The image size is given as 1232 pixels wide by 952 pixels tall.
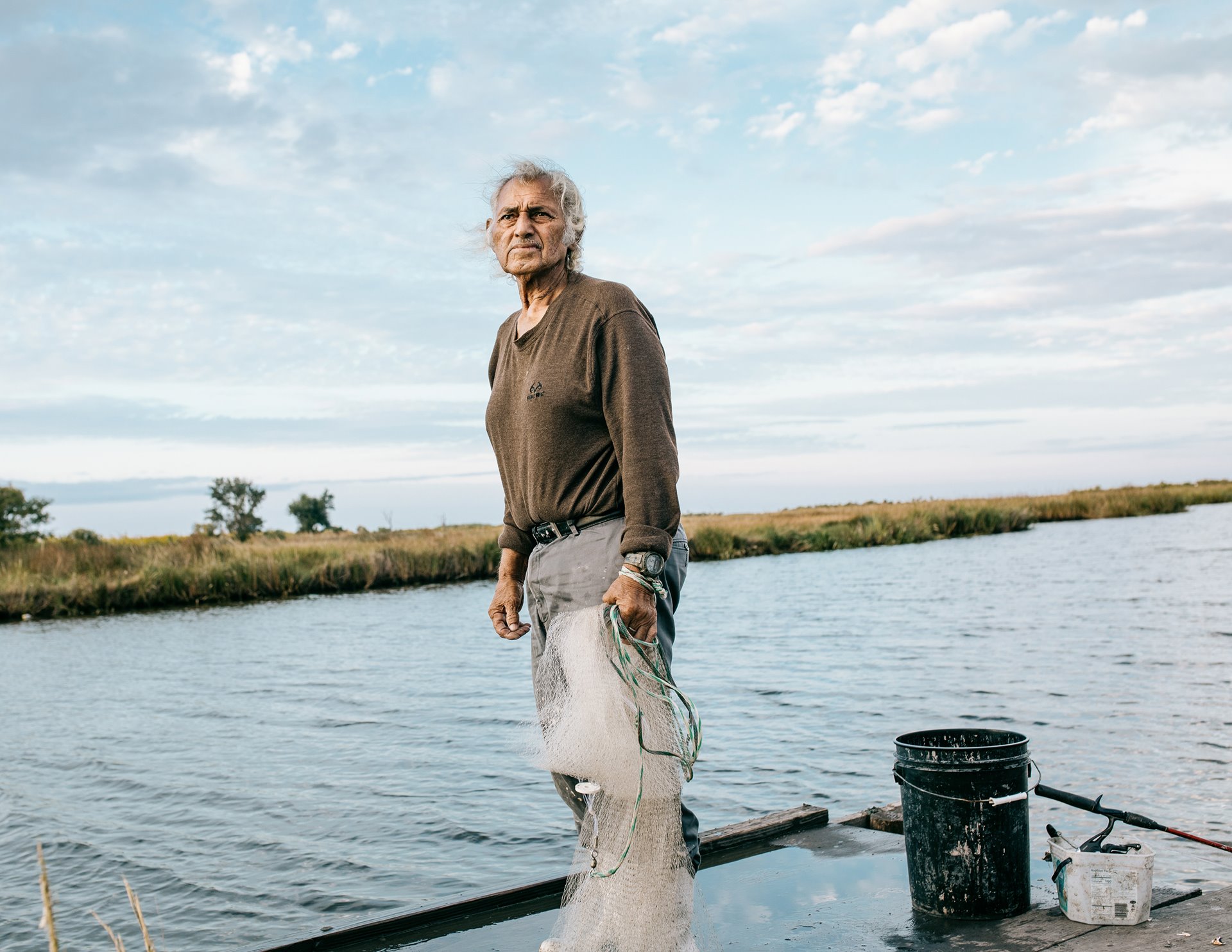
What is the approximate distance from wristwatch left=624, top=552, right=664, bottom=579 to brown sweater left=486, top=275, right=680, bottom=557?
21mm

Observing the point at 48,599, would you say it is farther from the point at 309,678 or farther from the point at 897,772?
the point at 897,772

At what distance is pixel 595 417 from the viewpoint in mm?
2988

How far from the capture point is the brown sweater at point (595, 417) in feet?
9.24

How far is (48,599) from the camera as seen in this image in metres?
18.8

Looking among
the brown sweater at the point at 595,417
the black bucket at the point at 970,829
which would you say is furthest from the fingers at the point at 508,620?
the black bucket at the point at 970,829

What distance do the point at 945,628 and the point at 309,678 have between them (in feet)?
25.7

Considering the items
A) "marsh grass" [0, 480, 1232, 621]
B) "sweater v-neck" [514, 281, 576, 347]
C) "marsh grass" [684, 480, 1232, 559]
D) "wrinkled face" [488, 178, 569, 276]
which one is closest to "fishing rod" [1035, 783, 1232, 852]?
"sweater v-neck" [514, 281, 576, 347]

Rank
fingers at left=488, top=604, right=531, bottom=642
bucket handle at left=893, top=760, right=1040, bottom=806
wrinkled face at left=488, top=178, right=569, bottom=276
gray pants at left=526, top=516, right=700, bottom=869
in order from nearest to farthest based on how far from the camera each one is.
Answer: gray pants at left=526, top=516, right=700, bottom=869, wrinkled face at left=488, top=178, right=569, bottom=276, bucket handle at left=893, top=760, right=1040, bottom=806, fingers at left=488, top=604, right=531, bottom=642

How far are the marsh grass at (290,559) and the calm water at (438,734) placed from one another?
1.56 metres

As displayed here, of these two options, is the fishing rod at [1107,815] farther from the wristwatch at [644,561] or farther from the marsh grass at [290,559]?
the marsh grass at [290,559]

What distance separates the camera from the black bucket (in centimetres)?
335

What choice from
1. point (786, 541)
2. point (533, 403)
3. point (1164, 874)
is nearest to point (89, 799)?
point (533, 403)

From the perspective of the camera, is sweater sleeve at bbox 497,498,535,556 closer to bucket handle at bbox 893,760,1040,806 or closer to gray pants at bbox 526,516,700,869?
gray pants at bbox 526,516,700,869

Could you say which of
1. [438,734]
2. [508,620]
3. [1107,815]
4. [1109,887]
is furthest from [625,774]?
[438,734]
